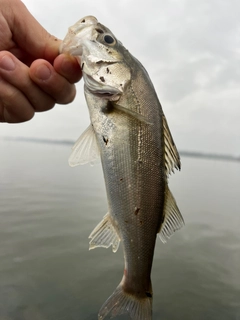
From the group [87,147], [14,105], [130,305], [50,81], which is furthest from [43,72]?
[130,305]

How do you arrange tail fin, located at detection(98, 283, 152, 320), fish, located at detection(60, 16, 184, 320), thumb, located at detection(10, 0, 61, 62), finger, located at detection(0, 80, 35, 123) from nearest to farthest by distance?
fish, located at detection(60, 16, 184, 320) → tail fin, located at detection(98, 283, 152, 320) → finger, located at detection(0, 80, 35, 123) → thumb, located at detection(10, 0, 61, 62)

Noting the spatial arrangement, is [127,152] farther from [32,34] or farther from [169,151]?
[32,34]

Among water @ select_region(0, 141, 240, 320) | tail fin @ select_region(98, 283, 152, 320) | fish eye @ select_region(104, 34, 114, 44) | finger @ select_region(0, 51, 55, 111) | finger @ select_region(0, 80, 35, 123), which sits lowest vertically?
water @ select_region(0, 141, 240, 320)

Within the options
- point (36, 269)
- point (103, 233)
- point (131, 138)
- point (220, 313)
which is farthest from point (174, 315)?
point (131, 138)

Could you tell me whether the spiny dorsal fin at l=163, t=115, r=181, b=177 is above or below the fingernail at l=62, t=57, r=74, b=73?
below

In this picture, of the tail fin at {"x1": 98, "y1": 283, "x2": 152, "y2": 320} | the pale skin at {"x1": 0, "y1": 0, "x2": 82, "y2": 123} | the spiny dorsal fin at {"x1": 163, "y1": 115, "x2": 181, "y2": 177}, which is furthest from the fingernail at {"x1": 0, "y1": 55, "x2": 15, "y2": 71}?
A: the tail fin at {"x1": 98, "y1": 283, "x2": 152, "y2": 320}

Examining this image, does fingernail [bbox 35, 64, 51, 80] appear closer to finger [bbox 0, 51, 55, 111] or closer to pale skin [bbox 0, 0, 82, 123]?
pale skin [bbox 0, 0, 82, 123]

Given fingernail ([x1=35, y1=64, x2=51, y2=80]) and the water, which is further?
the water
